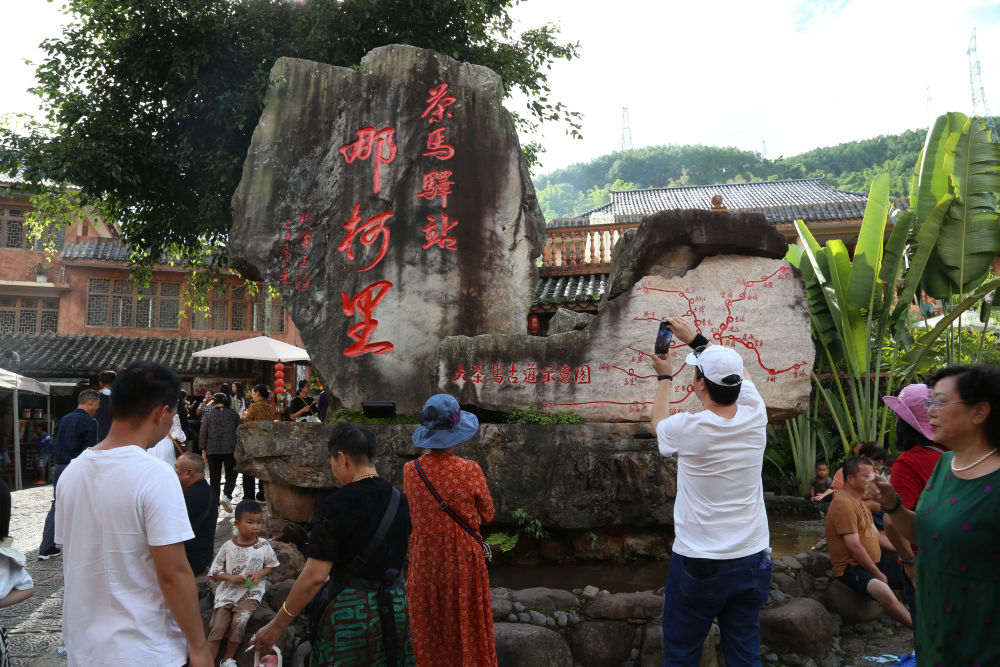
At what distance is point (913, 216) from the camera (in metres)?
7.08

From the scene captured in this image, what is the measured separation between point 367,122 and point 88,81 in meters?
5.73

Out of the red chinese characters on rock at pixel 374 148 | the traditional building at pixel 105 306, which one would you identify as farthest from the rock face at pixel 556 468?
the traditional building at pixel 105 306

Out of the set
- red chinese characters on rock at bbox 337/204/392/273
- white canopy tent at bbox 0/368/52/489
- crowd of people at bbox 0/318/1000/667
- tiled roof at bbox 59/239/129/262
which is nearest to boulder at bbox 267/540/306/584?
crowd of people at bbox 0/318/1000/667

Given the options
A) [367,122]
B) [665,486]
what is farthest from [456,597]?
[367,122]

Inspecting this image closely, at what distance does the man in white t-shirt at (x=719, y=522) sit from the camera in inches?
104

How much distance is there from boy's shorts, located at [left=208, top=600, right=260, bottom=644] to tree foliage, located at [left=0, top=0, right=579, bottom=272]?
6983 millimetres

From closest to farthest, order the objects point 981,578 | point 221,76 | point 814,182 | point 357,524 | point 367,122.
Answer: point 981,578 < point 357,524 < point 367,122 < point 221,76 < point 814,182

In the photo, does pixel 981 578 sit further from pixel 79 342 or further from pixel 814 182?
pixel 814 182

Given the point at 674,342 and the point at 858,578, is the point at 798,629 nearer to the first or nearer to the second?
the point at 858,578

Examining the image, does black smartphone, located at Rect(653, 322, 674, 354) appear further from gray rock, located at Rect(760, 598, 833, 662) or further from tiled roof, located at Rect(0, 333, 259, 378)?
tiled roof, located at Rect(0, 333, 259, 378)

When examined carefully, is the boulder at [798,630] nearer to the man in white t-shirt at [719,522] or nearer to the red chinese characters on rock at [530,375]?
the man in white t-shirt at [719,522]

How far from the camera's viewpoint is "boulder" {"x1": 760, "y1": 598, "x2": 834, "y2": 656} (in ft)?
13.4

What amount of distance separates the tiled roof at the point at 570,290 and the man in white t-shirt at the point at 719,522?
325 inches

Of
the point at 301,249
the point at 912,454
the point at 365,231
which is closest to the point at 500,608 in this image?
the point at 912,454
